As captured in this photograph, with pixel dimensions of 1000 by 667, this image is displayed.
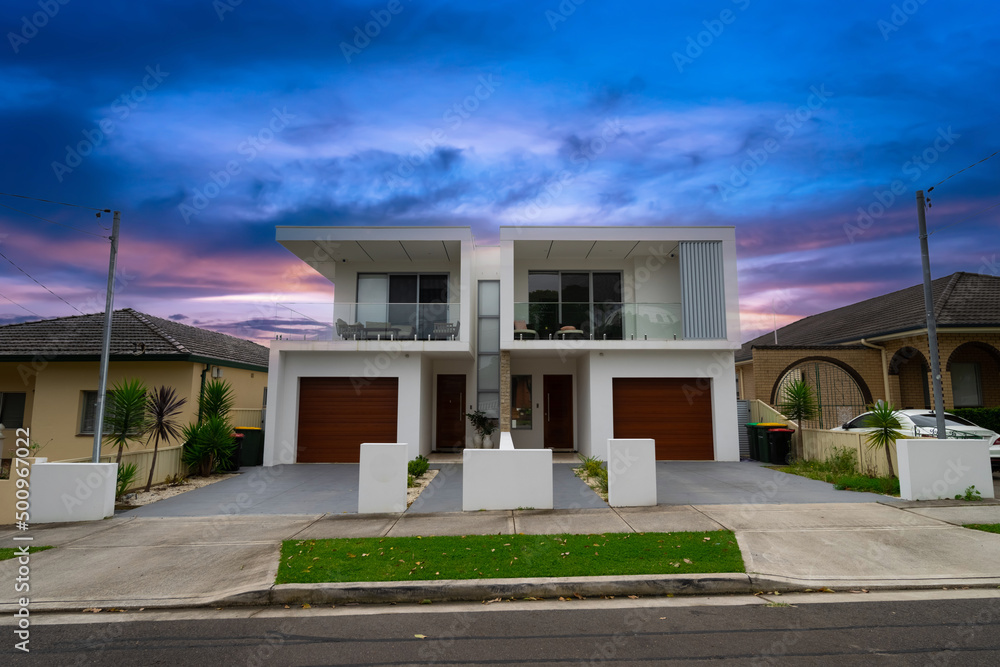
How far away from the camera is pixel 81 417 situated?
14.1m

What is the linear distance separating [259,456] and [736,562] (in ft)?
43.3

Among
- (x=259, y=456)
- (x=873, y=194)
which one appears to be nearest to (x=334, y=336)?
(x=259, y=456)

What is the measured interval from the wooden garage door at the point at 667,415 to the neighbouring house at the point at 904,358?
4.43m

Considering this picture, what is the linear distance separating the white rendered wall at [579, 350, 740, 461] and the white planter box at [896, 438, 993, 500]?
19.4 feet

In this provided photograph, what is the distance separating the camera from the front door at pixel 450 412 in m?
17.7

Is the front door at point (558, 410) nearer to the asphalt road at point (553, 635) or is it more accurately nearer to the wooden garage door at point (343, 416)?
the wooden garage door at point (343, 416)

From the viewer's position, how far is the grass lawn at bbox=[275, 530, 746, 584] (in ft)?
18.1

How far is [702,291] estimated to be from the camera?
49.2 feet

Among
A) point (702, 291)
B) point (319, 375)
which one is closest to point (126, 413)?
point (319, 375)

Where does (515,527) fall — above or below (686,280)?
below

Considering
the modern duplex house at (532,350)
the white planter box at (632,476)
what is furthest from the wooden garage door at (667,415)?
the white planter box at (632,476)

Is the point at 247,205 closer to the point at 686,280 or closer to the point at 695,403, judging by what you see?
the point at 686,280

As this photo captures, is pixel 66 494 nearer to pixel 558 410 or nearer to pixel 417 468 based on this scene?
pixel 417 468

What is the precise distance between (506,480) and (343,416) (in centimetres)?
790
